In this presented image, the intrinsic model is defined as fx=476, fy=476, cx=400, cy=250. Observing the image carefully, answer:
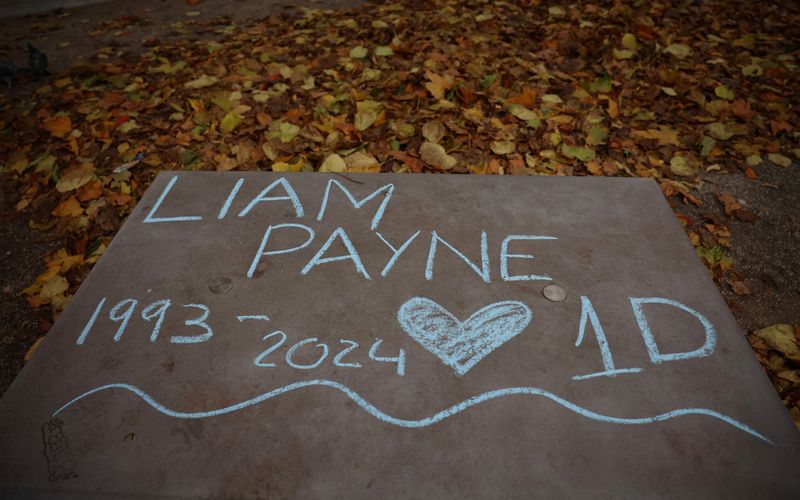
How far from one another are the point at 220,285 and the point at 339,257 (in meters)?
0.38

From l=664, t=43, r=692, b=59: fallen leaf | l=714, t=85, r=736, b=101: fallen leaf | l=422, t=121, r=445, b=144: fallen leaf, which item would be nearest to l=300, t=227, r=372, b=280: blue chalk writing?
l=422, t=121, r=445, b=144: fallen leaf

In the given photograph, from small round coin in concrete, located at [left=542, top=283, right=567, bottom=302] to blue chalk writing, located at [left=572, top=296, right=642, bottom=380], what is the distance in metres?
0.06

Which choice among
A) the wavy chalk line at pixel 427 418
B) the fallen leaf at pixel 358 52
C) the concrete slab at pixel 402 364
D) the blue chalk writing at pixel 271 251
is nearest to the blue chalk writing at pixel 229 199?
the concrete slab at pixel 402 364

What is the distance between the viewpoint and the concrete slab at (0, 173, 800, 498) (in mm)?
1080

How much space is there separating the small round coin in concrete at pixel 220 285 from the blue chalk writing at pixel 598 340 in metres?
1.05

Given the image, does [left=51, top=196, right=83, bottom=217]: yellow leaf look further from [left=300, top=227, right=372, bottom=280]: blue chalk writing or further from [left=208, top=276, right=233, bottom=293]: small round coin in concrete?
[left=300, top=227, right=372, bottom=280]: blue chalk writing

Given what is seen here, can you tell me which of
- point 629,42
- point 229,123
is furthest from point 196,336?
point 629,42

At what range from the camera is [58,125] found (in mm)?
2738

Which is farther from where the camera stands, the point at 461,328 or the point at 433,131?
the point at 433,131

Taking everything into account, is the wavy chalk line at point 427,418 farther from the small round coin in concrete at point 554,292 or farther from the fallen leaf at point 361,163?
the fallen leaf at point 361,163

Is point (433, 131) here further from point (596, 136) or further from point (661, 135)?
point (661, 135)

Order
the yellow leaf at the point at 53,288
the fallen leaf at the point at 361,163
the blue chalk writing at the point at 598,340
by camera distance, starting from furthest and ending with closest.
Result: the fallen leaf at the point at 361,163 → the yellow leaf at the point at 53,288 → the blue chalk writing at the point at 598,340

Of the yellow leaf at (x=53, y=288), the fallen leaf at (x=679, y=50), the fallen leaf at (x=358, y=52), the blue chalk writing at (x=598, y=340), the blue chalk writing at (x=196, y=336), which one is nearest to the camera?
the blue chalk writing at (x=598, y=340)

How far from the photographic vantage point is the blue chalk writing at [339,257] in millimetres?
1540
